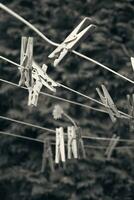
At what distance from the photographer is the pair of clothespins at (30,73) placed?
7.08 ft

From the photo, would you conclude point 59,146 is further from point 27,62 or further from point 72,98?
point 72,98

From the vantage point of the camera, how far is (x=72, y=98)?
499cm

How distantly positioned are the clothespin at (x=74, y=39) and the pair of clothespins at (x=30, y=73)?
89mm

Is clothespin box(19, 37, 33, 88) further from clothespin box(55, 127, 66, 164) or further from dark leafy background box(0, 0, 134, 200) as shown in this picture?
dark leafy background box(0, 0, 134, 200)

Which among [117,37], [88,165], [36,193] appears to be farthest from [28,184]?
[117,37]

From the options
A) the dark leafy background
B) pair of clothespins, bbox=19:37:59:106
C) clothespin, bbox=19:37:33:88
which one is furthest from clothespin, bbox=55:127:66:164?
the dark leafy background

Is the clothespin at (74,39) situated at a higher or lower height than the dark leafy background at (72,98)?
lower

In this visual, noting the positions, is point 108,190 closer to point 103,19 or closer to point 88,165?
point 88,165

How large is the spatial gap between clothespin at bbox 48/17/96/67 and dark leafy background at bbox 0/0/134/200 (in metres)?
2.76

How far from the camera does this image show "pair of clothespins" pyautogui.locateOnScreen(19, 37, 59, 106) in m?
2.16

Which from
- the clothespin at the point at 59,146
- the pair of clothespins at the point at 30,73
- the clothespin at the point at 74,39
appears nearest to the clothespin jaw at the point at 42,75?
the pair of clothespins at the point at 30,73

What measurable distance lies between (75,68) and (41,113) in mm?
417

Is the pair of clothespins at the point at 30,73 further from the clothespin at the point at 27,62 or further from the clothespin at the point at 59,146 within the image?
the clothespin at the point at 59,146

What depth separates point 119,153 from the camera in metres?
4.91
